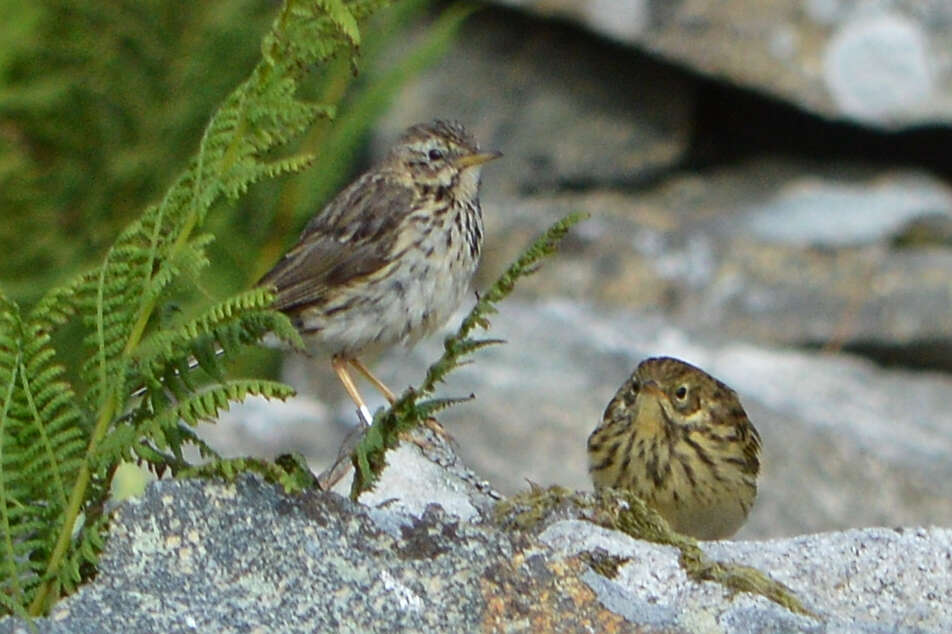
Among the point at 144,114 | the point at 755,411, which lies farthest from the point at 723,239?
the point at 144,114

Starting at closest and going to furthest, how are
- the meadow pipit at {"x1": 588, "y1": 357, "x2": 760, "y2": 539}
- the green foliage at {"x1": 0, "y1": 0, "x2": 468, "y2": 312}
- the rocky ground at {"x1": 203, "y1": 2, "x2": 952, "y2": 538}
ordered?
the meadow pipit at {"x1": 588, "y1": 357, "x2": 760, "y2": 539}, the green foliage at {"x1": 0, "y1": 0, "x2": 468, "y2": 312}, the rocky ground at {"x1": 203, "y1": 2, "x2": 952, "y2": 538}

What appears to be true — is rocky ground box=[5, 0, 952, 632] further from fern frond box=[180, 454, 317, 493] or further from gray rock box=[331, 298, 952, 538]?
fern frond box=[180, 454, 317, 493]

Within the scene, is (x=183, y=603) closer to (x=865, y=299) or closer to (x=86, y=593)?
(x=86, y=593)

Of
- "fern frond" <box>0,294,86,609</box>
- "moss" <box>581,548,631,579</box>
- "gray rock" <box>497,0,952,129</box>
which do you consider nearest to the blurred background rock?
"gray rock" <box>497,0,952,129</box>

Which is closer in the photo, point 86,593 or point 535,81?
point 86,593

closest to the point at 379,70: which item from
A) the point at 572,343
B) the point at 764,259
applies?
the point at 572,343

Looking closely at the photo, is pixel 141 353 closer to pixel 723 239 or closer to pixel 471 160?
pixel 471 160

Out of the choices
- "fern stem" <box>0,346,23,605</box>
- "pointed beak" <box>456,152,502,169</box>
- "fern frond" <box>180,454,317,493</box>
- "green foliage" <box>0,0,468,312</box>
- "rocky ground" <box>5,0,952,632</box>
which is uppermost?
"rocky ground" <box>5,0,952,632</box>
